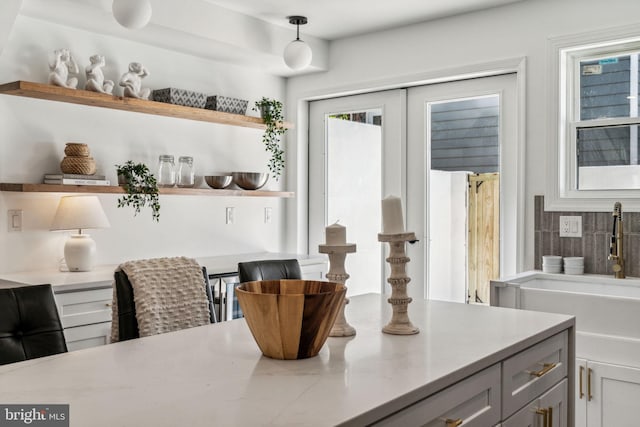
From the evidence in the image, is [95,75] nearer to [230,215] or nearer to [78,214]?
[78,214]

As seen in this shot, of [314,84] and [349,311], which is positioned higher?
[314,84]

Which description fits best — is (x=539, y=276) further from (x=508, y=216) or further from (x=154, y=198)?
(x=154, y=198)

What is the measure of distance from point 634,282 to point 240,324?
2.25 metres

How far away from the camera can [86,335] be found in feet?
9.59

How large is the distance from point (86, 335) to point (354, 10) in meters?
2.47

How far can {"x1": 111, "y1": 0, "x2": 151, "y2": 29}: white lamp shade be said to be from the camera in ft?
9.21

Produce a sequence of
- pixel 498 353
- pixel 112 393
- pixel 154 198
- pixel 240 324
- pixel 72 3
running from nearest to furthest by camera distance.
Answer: pixel 112 393
pixel 498 353
pixel 240 324
pixel 72 3
pixel 154 198

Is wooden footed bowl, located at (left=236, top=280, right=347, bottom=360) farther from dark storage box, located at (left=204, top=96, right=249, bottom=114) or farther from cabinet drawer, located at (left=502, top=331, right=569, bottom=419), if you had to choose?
dark storage box, located at (left=204, top=96, right=249, bottom=114)

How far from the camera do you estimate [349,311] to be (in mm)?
2047

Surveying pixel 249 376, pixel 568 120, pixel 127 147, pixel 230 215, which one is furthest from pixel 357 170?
pixel 249 376

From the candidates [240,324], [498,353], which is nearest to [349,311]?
[240,324]

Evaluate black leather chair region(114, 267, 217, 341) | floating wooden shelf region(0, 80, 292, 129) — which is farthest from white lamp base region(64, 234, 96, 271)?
black leather chair region(114, 267, 217, 341)

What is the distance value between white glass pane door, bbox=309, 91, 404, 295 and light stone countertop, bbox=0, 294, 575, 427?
2.71 metres

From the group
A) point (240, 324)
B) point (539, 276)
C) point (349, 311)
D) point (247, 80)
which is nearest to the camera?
point (240, 324)
